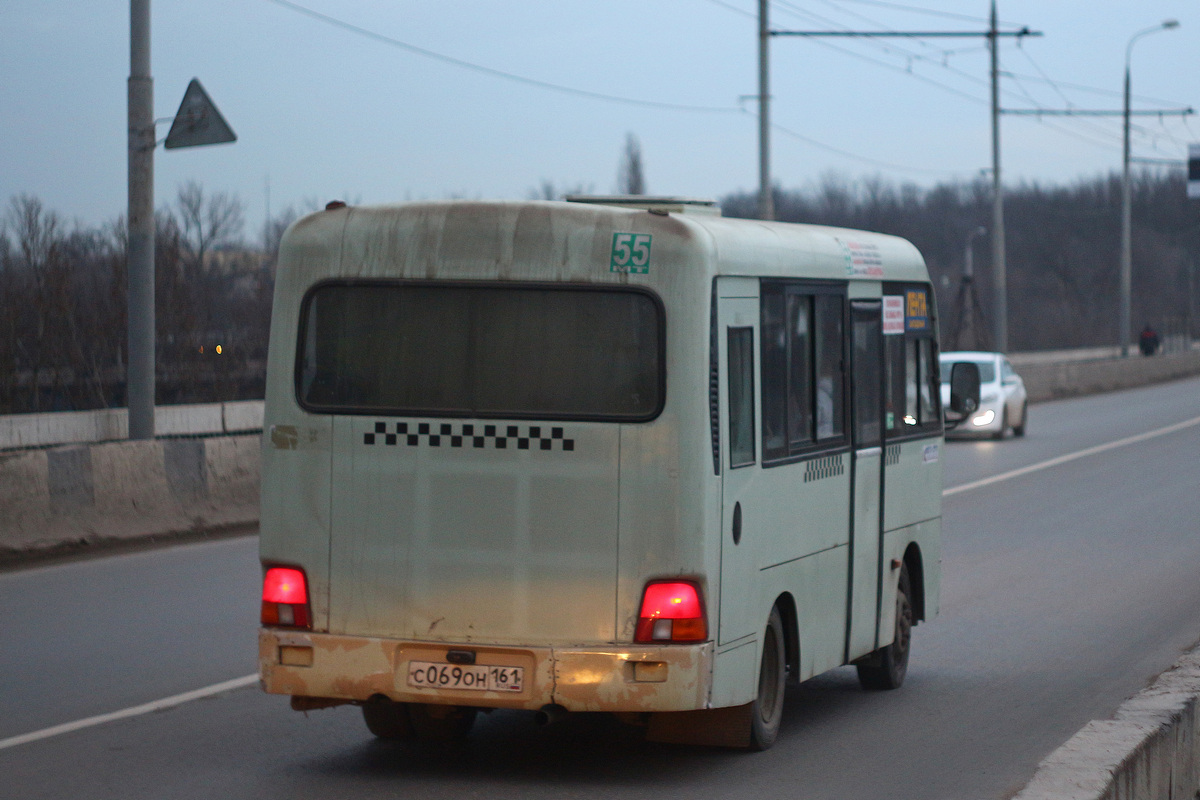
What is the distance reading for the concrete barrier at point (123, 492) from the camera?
12.5m

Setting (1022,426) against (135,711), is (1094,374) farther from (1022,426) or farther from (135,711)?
(135,711)

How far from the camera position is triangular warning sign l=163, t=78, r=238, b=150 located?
46.9ft

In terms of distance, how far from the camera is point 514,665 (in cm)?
586

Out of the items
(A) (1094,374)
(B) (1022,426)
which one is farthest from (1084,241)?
(B) (1022,426)

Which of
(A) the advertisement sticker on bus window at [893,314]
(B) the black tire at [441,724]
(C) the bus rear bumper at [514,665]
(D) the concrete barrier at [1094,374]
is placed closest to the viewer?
(C) the bus rear bumper at [514,665]

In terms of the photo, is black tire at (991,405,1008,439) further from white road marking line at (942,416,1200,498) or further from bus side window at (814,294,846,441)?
bus side window at (814,294,846,441)

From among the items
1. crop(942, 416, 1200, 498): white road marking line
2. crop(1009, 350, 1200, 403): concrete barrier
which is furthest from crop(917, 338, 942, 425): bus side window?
crop(1009, 350, 1200, 403): concrete barrier

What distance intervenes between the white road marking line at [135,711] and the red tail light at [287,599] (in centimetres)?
155

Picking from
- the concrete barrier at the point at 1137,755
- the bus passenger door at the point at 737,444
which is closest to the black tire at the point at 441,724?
the bus passenger door at the point at 737,444

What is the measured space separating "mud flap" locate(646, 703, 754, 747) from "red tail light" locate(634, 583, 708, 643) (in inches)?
28.9

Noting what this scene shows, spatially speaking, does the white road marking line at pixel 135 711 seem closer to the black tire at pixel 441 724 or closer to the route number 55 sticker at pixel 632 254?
the black tire at pixel 441 724

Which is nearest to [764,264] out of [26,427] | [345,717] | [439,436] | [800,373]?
[800,373]

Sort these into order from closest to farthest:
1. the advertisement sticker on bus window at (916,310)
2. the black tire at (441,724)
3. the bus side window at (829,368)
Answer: the black tire at (441,724), the bus side window at (829,368), the advertisement sticker on bus window at (916,310)

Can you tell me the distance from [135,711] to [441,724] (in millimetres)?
1673
